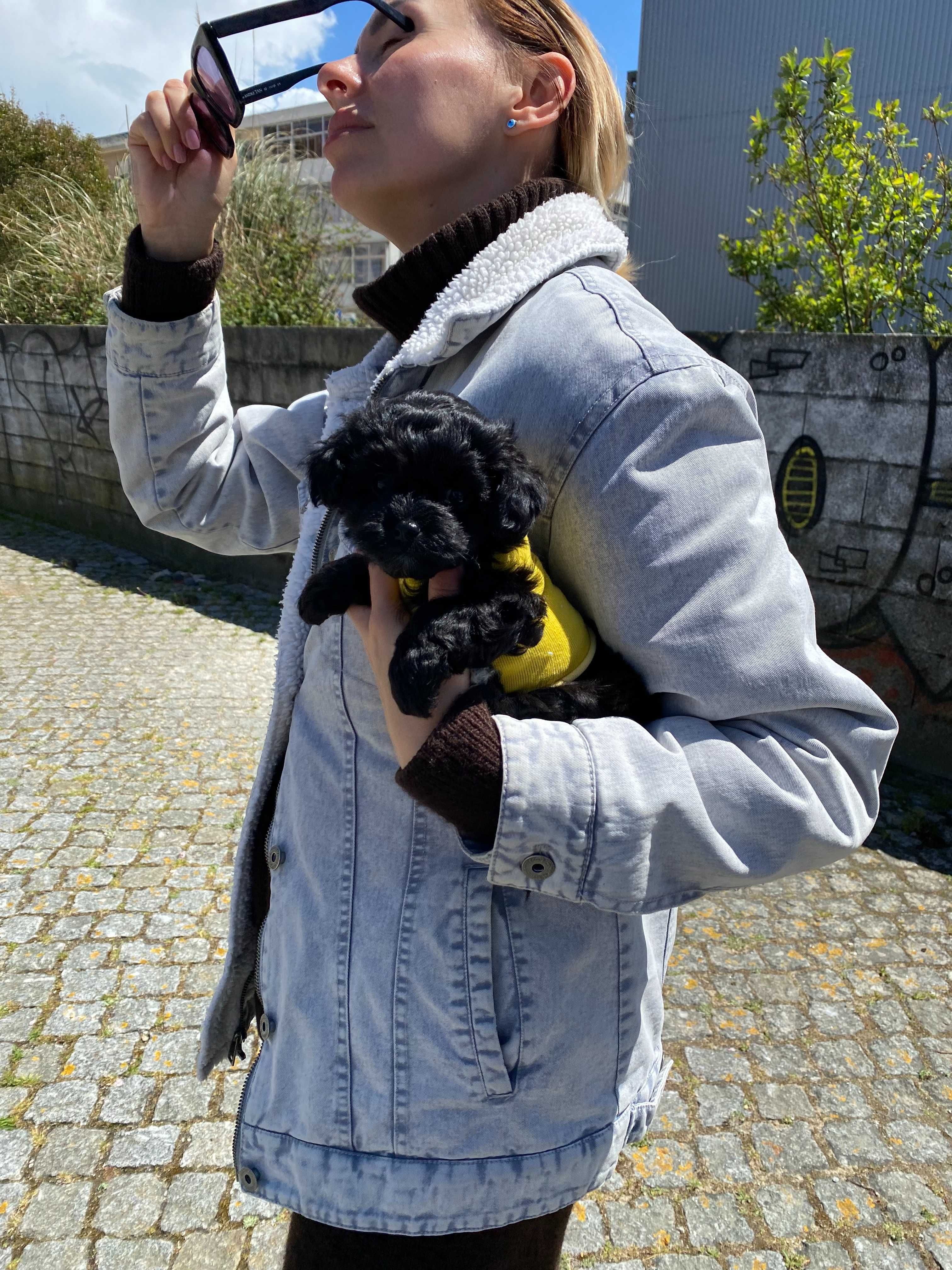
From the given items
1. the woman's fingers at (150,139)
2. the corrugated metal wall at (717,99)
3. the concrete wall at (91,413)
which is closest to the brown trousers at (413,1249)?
the woman's fingers at (150,139)

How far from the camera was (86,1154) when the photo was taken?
274cm

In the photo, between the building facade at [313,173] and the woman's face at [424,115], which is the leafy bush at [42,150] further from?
the woman's face at [424,115]

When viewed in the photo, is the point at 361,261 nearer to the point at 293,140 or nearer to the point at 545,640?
the point at 293,140

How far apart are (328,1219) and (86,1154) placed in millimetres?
1984

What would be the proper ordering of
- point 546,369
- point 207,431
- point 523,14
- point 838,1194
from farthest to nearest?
point 838,1194, point 207,431, point 523,14, point 546,369

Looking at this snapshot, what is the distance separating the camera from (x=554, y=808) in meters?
1.05

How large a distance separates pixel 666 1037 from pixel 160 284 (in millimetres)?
2943

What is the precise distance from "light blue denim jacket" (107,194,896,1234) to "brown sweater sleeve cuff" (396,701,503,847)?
2 cm

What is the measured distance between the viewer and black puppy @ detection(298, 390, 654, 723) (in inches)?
46.1

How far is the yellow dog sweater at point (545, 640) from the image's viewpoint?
4.13 feet

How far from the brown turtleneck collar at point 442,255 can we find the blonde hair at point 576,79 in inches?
2.7

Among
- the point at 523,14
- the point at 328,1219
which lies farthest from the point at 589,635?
the point at 523,14

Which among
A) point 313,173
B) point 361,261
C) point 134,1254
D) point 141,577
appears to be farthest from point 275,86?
point 313,173

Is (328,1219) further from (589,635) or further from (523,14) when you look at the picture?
(523,14)
